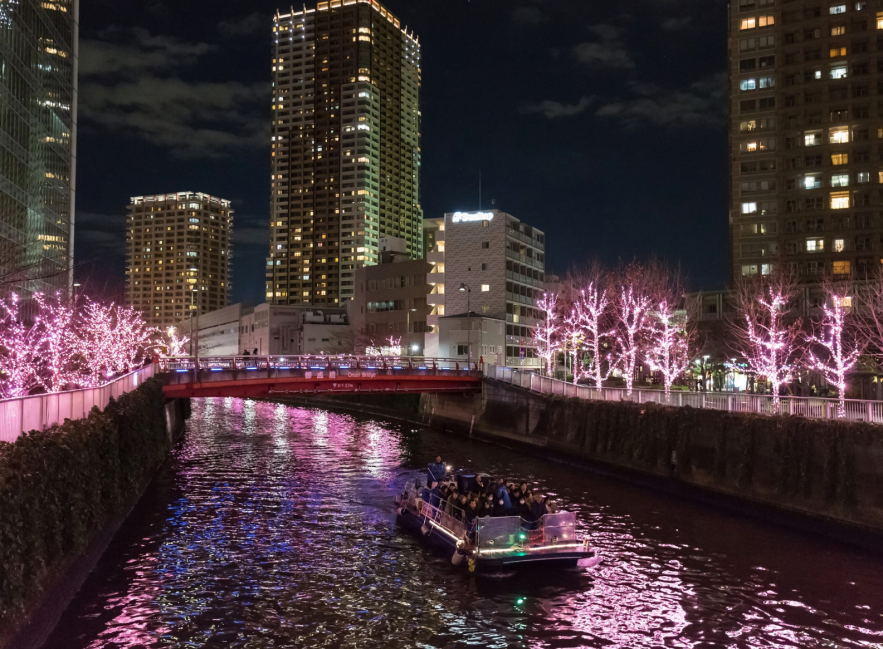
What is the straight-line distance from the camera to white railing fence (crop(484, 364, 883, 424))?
96.1 feet

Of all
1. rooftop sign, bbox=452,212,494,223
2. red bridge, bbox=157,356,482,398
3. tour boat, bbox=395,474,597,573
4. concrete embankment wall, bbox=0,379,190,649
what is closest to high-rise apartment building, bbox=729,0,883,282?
rooftop sign, bbox=452,212,494,223

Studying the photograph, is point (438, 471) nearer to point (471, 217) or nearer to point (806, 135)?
point (471, 217)

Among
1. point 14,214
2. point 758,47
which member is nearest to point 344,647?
point 14,214

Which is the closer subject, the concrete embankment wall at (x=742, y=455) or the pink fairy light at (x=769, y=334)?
the concrete embankment wall at (x=742, y=455)

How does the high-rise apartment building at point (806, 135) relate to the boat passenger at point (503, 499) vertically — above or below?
above

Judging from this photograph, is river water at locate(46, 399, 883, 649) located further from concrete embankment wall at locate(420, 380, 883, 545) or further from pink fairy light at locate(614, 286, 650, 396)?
pink fairy light at locate(614, 286, 650, 396)

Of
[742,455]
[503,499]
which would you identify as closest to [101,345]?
[503,499]

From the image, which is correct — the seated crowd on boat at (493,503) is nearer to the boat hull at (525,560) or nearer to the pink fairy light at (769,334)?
the boat hull at (525,560)

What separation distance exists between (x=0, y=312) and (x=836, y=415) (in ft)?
157

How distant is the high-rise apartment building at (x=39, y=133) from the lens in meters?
63.8

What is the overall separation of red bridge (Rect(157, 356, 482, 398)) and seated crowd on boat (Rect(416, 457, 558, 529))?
28193mm

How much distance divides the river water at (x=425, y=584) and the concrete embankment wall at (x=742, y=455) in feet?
5.29

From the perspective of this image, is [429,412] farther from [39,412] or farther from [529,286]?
[39,412]

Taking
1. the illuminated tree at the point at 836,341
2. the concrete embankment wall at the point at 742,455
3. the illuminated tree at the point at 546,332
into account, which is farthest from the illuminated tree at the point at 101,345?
the illuminated tree at the point at 836,341
